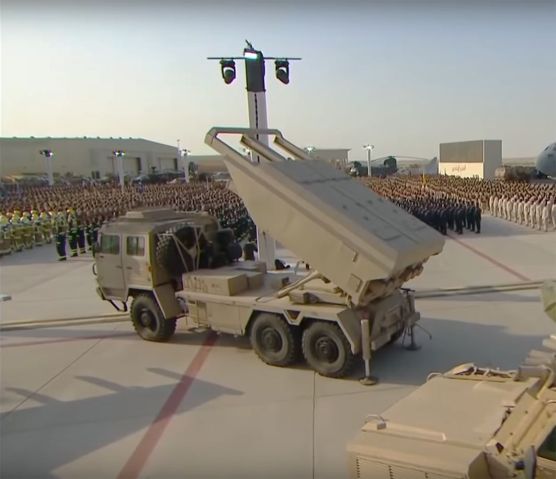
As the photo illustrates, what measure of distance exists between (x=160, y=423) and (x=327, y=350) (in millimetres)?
2041

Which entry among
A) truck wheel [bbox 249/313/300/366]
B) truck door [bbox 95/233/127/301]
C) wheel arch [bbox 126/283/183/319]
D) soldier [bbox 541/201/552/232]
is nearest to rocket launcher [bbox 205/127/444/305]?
truck wheel [bbox 249/313/300/366]

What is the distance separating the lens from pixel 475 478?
104 inches

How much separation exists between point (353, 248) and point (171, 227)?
3.20m

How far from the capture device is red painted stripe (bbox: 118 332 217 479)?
4602 millimetres

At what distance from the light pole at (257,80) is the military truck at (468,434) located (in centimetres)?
663

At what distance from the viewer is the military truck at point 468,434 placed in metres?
2.71

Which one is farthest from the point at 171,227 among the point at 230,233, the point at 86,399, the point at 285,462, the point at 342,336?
the point at 285,462

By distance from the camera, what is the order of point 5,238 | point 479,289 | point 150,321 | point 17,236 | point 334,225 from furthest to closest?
point 17,236 → point 5,238 → point 479,289 → point 150,321 → point 334,225

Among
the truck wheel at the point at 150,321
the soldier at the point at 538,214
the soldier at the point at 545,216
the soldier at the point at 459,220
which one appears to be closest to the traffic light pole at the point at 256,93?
the truck wheel at the point at 150,321

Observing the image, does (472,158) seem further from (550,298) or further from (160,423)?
(160,423)

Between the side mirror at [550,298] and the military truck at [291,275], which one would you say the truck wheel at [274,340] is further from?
the side mirror at [550,298]

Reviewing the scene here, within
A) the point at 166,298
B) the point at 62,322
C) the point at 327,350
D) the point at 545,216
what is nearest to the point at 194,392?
the point at 327,350

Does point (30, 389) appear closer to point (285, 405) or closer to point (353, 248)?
point (285, 405)

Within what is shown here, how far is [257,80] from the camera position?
10.5m
